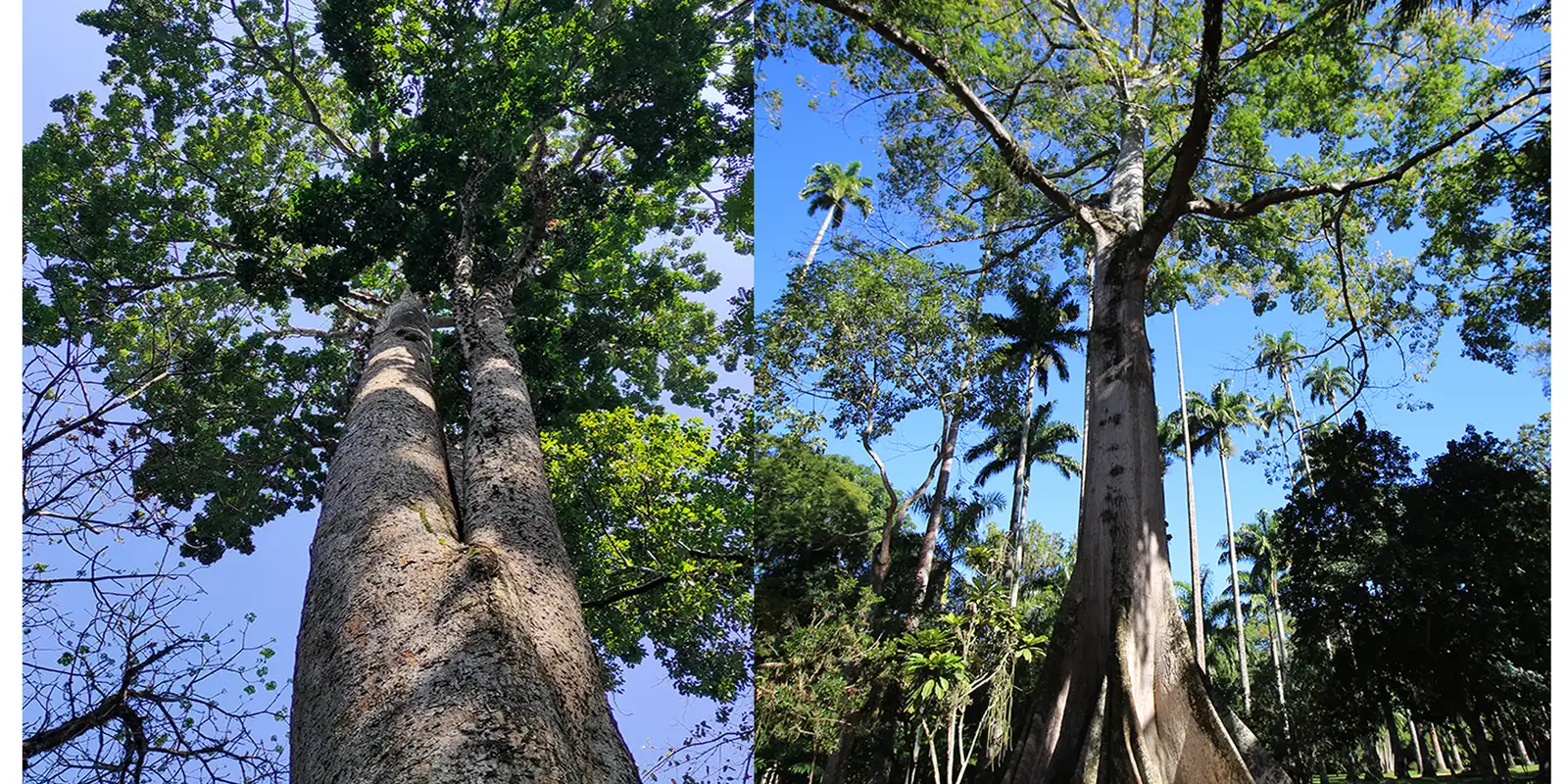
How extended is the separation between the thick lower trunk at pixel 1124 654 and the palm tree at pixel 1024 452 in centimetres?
358

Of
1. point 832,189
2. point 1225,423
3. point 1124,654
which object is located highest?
point 832,189

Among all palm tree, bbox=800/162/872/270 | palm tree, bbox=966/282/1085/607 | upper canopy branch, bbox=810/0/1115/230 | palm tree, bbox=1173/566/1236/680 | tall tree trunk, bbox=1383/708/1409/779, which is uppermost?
palm tree, bbox=800/162/872/270

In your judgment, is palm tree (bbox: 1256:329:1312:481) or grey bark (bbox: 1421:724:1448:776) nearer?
grey bark (bbox: 1421:724:1448:776)

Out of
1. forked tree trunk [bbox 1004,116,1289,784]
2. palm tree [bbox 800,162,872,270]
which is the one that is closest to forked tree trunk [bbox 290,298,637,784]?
forked tree trunk [bbox 1004,116,1289,784]

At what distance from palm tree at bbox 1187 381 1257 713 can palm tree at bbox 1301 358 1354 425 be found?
0.38 meters

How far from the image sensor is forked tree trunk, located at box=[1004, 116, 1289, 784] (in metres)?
2.56

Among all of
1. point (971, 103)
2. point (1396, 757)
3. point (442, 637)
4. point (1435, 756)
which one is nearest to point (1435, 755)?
point (1435, 756)

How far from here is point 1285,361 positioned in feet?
16.5

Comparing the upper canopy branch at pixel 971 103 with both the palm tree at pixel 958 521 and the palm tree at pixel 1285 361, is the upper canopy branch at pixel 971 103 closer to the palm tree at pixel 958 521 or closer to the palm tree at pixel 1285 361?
the palm tree at pixel 1285 361

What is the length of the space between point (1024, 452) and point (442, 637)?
6.62 meters

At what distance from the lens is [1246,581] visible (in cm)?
1142

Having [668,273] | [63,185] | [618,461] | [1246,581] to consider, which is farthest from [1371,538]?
[1246,581]

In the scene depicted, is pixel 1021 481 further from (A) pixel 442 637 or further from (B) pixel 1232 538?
(A) pixel 442 637

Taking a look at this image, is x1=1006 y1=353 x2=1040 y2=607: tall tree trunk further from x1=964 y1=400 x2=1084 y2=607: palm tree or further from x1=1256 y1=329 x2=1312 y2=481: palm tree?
x1=1256 y1=329 x2=1312 y2=481: palm tree
